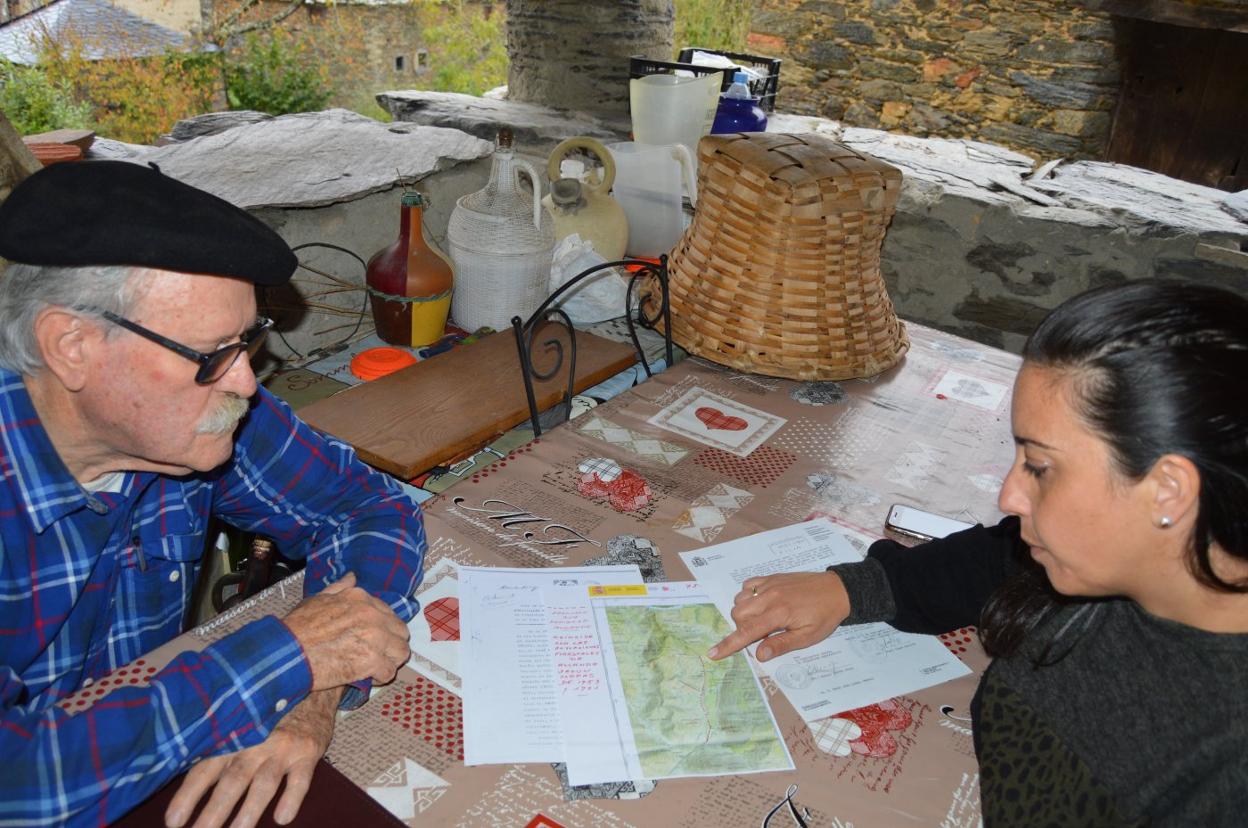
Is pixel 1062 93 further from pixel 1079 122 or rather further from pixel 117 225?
pixel 117 225

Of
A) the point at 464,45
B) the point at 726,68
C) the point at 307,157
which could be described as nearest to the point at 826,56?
the point at 726,68

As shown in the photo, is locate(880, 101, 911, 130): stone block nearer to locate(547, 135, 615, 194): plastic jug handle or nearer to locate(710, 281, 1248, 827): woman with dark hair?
locate(547, 135, 615, 194): plastic jug handle

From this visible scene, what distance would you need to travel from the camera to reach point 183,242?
3.53 ft

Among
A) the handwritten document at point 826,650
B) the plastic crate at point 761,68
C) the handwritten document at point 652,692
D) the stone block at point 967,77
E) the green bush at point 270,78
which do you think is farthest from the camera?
the green bush at point 270,78

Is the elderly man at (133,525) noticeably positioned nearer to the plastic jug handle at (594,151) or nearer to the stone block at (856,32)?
the plastic jug handle at (594,151)

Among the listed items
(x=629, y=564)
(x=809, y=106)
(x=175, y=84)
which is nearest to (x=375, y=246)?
(x=629, y=564)

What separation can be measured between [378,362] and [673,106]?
1.30 m

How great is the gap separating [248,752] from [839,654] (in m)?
0.82

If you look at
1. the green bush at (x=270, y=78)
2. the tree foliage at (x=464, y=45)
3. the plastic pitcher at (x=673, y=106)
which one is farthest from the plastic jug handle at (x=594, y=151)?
the tree foliage at (x=464, y=45)

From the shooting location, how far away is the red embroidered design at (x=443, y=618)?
1.31 metres

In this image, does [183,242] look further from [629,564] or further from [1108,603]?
[1108,603]

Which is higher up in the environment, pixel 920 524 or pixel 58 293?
pixel 58 293

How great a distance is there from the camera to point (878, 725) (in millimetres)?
1230

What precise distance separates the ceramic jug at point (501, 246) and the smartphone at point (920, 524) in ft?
3.71
